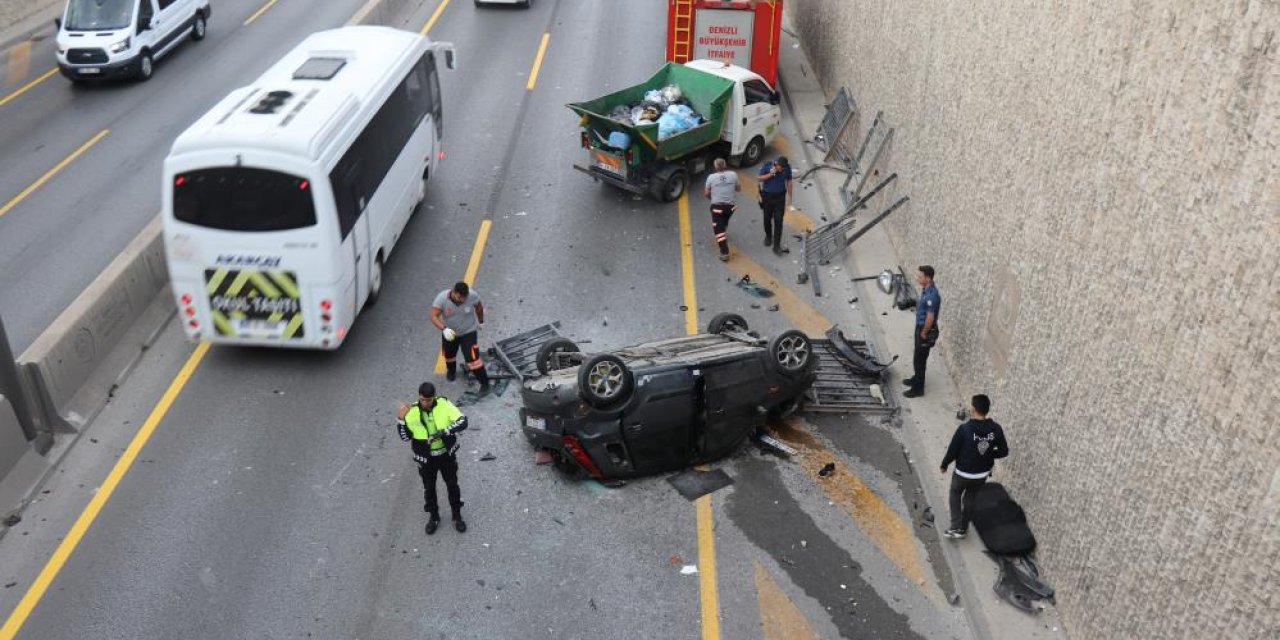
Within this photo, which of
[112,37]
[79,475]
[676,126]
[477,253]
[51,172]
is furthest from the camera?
[112,37]

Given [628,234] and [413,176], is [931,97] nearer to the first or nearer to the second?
[628,234]

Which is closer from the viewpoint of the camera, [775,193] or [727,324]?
[727,324]

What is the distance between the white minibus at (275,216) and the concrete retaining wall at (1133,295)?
785 centimetres

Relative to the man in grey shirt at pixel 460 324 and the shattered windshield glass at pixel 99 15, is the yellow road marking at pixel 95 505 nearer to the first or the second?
the man in grey shirt at pixel 460 324

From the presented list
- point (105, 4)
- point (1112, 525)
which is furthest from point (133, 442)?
point (105, 4)

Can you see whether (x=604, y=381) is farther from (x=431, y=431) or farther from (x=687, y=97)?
(x=687, y=97)

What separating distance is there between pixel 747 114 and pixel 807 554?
10.6m

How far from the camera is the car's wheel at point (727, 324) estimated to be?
1316cm

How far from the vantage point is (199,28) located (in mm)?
26297

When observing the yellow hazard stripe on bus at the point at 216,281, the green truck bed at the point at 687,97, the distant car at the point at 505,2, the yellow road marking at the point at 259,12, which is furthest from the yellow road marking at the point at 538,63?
the yellow hazard stripe on bus at the point at 216,281

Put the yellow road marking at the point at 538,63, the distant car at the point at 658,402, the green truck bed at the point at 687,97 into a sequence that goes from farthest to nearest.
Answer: the yellow road marking at the point at 538,63 → the green truck bed at the point at 687,97 → the distant car at the point at 658,402

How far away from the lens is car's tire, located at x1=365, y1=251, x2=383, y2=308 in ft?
48.0

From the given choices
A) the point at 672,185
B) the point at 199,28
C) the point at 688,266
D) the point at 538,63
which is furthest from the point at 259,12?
the point at 688,266

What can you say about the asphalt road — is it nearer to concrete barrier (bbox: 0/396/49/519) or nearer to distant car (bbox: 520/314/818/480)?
concrete barrier (bbox: 0/396/49/519)
